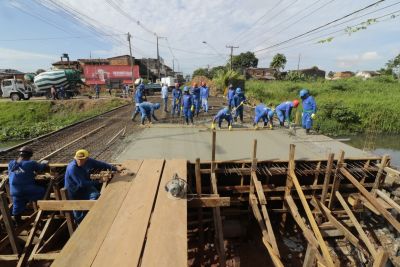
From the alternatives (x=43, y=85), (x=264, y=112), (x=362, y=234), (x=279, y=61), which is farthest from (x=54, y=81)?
(x=279, y=61)

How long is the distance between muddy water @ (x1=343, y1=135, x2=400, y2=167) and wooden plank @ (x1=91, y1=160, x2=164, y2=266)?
13802mm

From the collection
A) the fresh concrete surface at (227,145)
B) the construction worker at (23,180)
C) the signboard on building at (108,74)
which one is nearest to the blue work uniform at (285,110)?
the fresh concrete surface at (227,145)

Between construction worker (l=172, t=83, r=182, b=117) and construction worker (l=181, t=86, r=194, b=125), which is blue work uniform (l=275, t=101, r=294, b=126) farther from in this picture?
construction worker (l=172, t=83, r=182, b=117)

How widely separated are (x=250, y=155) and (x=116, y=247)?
5052mm

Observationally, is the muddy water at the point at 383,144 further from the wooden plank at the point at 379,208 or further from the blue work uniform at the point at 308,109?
the wooden plank at the point at 379,208

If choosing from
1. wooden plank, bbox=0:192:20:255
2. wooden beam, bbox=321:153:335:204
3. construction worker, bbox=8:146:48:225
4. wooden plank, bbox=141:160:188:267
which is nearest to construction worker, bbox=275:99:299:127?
wooden beam, bbox=321:153:335:204

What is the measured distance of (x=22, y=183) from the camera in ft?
16.4

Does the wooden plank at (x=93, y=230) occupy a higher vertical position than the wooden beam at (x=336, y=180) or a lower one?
higher

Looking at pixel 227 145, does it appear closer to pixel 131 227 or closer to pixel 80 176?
pixel 80 176

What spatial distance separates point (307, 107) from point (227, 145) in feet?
12.2

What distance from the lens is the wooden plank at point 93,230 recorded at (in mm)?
2617

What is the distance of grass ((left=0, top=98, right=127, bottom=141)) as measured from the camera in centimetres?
1780

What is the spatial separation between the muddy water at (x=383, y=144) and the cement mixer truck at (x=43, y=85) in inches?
1018

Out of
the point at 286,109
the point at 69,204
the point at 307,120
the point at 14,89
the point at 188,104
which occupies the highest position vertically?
the point at 14,89
